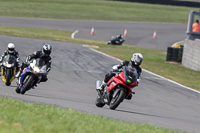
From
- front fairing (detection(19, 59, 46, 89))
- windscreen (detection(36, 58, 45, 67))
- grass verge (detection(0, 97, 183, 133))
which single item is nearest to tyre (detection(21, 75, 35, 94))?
front fairing (detection(19, 59, 46, 89))

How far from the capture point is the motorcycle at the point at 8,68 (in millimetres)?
13766

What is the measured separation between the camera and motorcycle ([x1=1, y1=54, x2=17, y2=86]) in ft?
45.2

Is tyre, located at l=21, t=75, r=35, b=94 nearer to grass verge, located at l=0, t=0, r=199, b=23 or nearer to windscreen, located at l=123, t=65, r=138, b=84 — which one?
windscreen, located at l=123, t=65, r=138, b=84

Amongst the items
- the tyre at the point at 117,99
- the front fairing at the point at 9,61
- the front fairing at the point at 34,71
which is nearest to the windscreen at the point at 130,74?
the tyre at the point at 117,99

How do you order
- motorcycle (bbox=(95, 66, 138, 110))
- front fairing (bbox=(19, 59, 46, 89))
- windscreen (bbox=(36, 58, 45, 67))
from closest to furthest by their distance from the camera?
motorcycle (bbox=(95, 66, 138, 110)) → front fairing (bbox=(19, 59, 46, 89)) → windscreen (bbox=(36, 58, 45, 67))

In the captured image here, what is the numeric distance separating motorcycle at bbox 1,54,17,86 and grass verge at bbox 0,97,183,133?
455 centimetres

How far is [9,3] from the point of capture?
50.2 metres

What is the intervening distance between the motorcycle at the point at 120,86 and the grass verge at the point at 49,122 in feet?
7.65

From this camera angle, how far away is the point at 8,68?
13.8 meters

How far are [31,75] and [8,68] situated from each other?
6.10 feet

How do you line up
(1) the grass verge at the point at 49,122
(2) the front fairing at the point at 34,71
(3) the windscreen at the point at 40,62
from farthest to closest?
(3) the windscreen at the point at 40,62 < (2) the front fairing at the point at 34,71 < (1) the grass verge at the point at 49,122

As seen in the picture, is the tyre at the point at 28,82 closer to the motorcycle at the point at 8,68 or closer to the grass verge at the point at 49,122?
the motorcycle at the point at 8,68

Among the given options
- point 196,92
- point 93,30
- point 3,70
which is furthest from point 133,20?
point 3,70

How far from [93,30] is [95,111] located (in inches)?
1175
